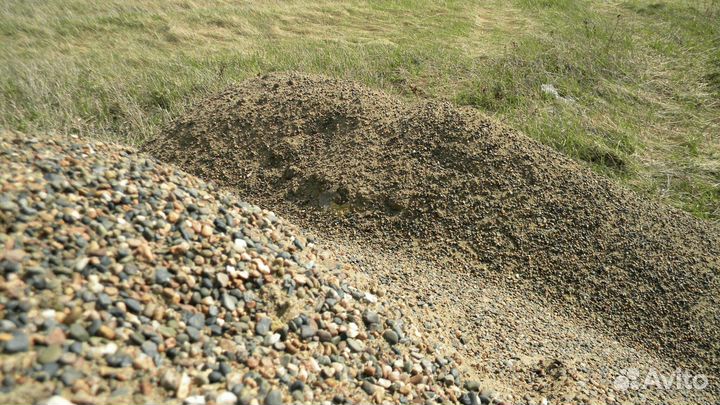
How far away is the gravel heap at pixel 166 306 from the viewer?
2.04 metres

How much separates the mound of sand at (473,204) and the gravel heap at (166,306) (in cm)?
125

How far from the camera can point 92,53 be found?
769 cm

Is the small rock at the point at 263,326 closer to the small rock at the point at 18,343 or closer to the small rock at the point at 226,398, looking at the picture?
the small rock at the point at 226,398

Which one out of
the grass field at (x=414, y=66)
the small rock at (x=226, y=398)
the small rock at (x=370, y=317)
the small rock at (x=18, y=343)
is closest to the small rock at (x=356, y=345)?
the small rock at (x=370, y=317)

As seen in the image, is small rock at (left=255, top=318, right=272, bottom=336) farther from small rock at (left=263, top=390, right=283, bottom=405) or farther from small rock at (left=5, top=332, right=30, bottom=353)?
small rock at (left=5, top=332, right=30, bottom=353)

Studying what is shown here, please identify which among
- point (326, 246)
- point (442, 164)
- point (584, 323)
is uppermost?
point (442, 164)

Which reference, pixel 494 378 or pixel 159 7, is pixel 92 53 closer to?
pixel 159 7

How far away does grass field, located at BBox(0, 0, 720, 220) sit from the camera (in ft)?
20.0

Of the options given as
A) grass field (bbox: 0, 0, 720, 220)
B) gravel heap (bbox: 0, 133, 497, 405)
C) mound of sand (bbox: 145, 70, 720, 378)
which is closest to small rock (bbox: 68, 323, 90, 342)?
gravel heap (bbox: 0, 133, 497, 405)

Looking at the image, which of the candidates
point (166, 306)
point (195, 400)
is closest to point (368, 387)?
point (195, 400)

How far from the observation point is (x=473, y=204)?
14.4 feet

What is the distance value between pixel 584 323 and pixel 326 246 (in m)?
1.82

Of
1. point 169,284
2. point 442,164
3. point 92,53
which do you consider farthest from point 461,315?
point 92,53

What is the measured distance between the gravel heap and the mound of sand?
125 centimetres
